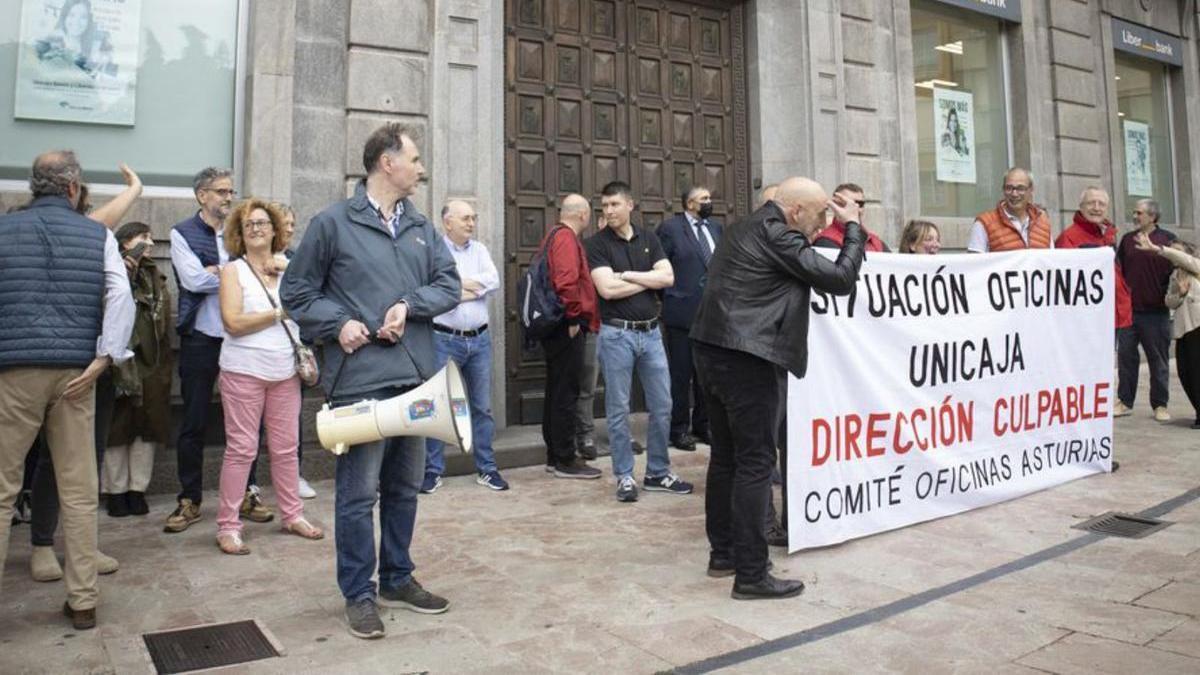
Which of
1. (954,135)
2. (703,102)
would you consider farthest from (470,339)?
(954,135)

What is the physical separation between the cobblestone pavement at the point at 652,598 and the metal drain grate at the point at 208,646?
8 centimetres

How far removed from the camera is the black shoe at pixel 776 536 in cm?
529

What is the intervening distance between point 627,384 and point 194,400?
2.81 m

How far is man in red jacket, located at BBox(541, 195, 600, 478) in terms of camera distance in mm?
6910

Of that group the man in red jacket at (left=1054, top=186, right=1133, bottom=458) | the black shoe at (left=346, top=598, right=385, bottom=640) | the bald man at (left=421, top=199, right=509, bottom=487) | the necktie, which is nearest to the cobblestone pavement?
the black shoe at (left=346, top=598, right=385, bottom=640)

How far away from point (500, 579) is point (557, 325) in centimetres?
270

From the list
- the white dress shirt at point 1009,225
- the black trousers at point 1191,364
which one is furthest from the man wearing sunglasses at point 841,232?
the black trousers at point 1191,364

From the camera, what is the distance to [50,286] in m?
4.04

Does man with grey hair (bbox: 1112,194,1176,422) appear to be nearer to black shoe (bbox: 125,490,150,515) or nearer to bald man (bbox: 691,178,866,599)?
bald man (bbox: 691,178,866,599)

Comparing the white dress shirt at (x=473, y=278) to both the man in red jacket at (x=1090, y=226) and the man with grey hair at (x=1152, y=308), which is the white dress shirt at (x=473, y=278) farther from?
the man with grey hair at (x=1152, y=308)

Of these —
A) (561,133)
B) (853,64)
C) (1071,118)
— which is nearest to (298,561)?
(561,133)

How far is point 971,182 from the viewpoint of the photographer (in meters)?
12.7

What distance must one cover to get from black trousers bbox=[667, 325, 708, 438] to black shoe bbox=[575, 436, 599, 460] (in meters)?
0.74

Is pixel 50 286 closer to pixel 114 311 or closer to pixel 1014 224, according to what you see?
pixel 114 311
